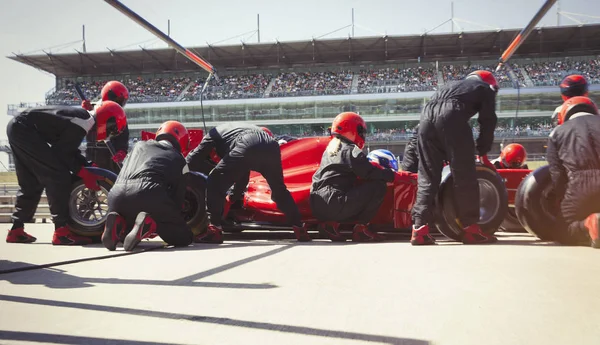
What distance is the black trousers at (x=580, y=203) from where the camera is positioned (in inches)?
159

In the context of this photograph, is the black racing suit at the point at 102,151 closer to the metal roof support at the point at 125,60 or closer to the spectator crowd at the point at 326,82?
the spectator crowd at the point at 326,82

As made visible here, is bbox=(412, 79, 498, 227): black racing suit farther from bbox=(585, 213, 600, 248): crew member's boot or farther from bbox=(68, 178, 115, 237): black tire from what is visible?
bbox=(68, 178, 115, 237): black tire

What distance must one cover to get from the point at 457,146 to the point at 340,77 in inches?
1646

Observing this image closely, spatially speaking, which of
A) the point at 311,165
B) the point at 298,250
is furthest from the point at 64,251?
the point at 311,165

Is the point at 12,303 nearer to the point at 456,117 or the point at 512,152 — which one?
the point at 456,117

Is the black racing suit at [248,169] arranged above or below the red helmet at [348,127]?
below

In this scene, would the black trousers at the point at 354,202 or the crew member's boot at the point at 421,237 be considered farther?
the black trousers at the point at 354,202

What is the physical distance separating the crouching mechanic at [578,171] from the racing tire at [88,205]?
4.52 meters

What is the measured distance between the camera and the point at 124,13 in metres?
7.86

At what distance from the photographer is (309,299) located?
7.36 feet

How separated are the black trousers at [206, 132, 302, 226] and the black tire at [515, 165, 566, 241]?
7.85 feet

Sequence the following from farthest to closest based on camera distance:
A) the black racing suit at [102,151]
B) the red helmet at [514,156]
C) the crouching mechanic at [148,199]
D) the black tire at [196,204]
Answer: the red helmet at [514,156] < the black racing suit at [102,151] < the black tire at [196,204] < the crouching mechanic at [148,199]

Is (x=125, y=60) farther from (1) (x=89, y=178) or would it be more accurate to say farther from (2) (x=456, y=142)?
(2) (x=456, y=142)

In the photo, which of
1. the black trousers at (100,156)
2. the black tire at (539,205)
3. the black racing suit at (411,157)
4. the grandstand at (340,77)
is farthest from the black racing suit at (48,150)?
the grandstand at (340,77)
